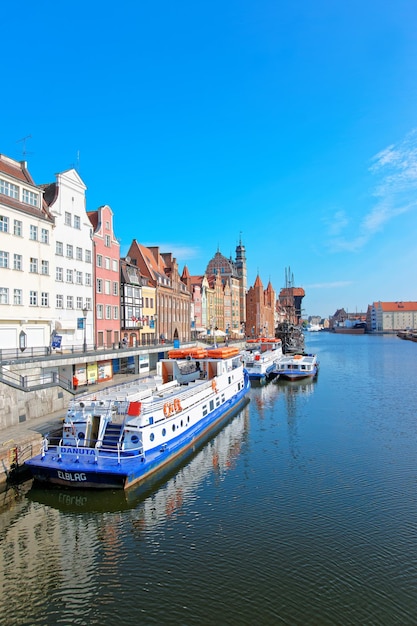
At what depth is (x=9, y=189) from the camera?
112ft

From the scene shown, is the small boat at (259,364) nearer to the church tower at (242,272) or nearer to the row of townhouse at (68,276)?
the row of townhouse at (68,276)

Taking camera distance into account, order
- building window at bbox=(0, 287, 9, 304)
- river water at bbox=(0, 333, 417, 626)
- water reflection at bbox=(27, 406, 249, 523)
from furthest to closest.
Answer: building window at bbox=(0, 287, 9, 304) → water reflection at bbox=(27, 406, 249, 523) → river water at bbox=(0, 333, 417, 626)

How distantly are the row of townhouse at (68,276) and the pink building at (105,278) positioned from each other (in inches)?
4.1

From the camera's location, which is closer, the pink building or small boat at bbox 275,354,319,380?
the pink building

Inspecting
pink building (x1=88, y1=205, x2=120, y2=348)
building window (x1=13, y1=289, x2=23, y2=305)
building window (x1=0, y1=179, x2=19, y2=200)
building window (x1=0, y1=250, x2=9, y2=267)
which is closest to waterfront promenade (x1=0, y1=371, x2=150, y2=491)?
building window (x1=13, y1=289, x2=23, y2=305)

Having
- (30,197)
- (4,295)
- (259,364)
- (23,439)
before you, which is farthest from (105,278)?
(23,439)

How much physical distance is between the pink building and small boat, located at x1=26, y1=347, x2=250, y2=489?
59.9 ft

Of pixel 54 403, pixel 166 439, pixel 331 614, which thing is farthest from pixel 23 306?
pixel 331 614

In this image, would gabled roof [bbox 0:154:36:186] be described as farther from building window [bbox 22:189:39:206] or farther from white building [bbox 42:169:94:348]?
white building [bbox 42:169:94:348]

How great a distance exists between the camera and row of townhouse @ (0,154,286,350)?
33.8m

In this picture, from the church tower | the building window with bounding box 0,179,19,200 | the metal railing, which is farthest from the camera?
the church tower

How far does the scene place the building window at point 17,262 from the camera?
33.8 meters

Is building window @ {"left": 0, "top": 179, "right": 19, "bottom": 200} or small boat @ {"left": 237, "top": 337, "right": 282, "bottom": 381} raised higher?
building window @ {"left": 0, "top": 179, "right": 19, "bottom": 200}

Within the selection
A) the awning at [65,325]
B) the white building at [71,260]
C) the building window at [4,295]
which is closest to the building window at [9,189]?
the white building at [71,260]
